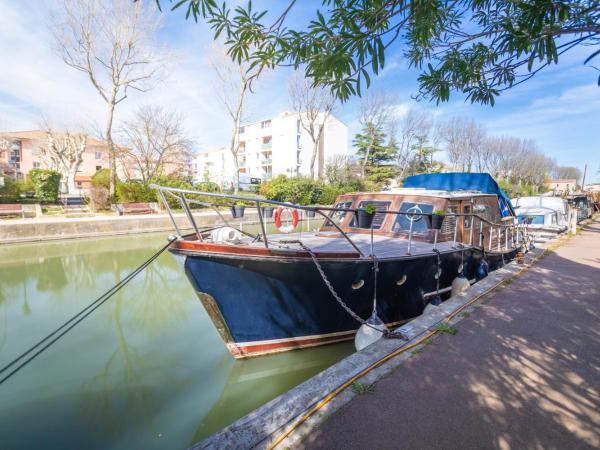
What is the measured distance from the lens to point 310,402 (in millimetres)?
2373

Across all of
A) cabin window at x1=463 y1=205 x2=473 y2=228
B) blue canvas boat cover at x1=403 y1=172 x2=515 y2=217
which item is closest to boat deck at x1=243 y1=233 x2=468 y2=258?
cabin window at x1=463 y1=205 x2=473 y2=228

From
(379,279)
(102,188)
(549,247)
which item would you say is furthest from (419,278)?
(102,188)

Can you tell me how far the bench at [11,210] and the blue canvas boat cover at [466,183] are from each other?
688 inches

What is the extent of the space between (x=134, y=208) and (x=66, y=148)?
24199 millimetres

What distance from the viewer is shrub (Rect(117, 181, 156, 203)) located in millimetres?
19438

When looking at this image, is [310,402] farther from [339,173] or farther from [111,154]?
[339,173]

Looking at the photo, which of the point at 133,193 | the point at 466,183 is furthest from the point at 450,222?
the point at 133,193

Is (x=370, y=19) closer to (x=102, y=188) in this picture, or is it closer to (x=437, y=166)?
(x=102, y=188)

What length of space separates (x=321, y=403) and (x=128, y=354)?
3822 millimetres

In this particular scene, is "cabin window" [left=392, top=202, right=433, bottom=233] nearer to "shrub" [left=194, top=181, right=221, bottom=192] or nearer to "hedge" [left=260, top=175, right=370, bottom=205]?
"hedge" [left=260, top=175, right=370, bottom=205]

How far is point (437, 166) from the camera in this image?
46125mm

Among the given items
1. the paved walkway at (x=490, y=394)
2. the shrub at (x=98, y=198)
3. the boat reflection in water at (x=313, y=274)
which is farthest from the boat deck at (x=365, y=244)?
the shrub at (x=98, y=198)

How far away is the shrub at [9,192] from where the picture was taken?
55.9 feet

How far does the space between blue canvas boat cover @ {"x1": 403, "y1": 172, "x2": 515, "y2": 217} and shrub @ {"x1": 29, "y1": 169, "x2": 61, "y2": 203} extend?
819 inches
